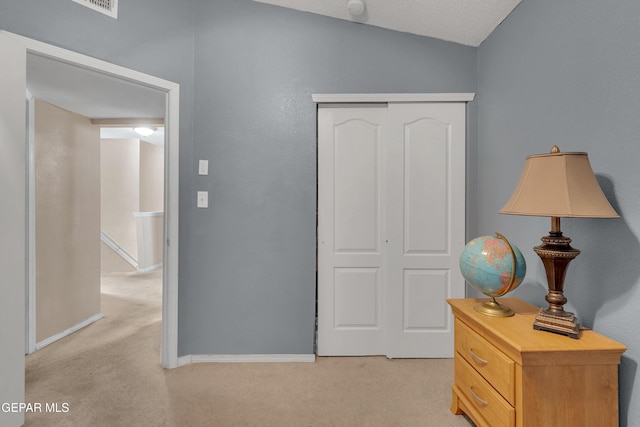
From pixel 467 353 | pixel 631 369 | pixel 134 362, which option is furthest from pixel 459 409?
pixel 134 362

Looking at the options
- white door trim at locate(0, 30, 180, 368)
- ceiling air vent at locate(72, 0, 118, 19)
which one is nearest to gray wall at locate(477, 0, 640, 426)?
white door trim at locate(0, 30, 180, 368)

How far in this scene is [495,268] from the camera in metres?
1.42

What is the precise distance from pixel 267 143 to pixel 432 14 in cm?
Result: 151

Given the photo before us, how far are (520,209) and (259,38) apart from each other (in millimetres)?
2220

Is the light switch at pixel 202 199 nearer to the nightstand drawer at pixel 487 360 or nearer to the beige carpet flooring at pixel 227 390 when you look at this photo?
the beige carpet flooring at pixel 227 390

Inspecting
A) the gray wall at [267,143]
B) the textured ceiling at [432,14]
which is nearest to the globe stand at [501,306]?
the gray wall at [267,143]

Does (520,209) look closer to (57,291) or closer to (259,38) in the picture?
(259,38)

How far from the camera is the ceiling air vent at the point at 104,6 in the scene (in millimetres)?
1849

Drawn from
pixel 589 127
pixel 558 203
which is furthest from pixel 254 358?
pixel 589 127

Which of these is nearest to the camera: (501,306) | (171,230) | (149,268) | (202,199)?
(501,306)

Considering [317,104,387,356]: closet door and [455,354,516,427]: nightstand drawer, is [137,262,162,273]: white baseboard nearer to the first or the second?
[317,104,387,356]: closet door

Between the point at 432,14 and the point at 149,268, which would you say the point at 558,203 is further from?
the point at 149,268

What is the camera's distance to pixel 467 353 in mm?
1605

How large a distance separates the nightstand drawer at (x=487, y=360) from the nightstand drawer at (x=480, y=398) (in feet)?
0.11
